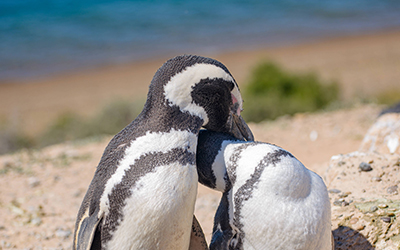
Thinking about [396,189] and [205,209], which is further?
[205,209]

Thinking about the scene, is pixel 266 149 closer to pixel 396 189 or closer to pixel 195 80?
pixel 195 80

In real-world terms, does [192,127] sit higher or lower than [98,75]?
higher

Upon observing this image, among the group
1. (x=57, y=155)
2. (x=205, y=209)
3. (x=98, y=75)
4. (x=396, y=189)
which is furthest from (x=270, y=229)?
(x=98, y=75)

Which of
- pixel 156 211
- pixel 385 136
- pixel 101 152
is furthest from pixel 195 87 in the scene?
pixel 101 152

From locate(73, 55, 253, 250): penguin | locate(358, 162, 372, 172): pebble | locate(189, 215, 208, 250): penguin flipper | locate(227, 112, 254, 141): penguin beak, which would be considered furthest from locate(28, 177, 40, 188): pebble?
locate(358, 162, 372, 172): pebble

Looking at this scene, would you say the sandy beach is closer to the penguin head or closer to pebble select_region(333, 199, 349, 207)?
pebble select_region(333, 199, 349, 207)

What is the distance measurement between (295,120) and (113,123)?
3.80 m

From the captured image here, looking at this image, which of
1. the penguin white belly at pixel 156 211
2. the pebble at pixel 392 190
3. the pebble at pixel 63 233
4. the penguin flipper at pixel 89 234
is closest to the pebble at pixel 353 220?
the pebble at pixel 392 190

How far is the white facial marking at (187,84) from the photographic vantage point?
213cm

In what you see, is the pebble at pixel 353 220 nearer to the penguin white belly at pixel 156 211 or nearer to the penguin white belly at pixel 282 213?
the penguin white belly at pixel 282 213

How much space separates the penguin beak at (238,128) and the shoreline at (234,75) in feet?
28.1

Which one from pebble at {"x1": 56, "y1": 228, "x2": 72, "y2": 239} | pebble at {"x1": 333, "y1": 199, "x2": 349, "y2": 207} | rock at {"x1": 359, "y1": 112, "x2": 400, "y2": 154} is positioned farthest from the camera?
rock at {"x1": 359, "y1": 112, "x2": 400, "y2": 154}

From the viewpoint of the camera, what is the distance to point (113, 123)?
887cm

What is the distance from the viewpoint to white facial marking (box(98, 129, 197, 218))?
2.05 meters
